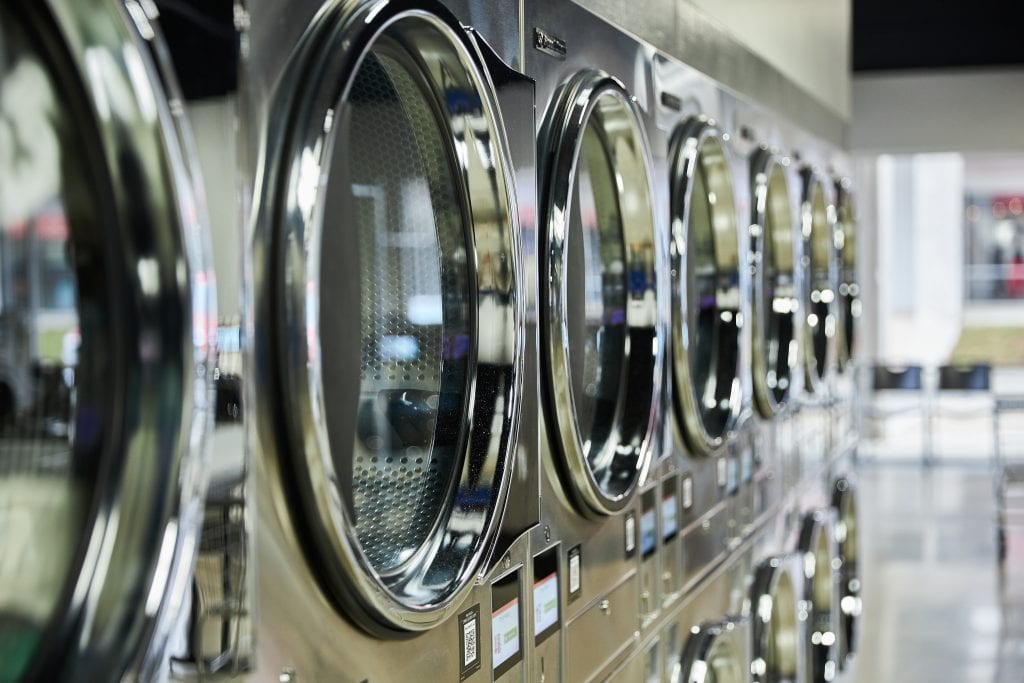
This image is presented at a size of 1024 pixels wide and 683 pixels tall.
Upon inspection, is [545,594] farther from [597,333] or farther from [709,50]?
[709,50]

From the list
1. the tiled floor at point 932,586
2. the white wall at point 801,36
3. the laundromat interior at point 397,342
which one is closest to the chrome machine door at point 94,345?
the laundromat interior at point 397,342

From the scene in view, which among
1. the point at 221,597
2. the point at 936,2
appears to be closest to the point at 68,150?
the point at 221,597

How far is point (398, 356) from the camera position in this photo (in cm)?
142

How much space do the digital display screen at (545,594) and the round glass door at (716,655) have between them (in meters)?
0.78

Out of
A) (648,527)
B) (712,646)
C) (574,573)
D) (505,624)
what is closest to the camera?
(505,624)

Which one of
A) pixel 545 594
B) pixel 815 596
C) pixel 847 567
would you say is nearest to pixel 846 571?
pixel 847 567

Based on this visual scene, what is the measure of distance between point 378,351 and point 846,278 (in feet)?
12.0

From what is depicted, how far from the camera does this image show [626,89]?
201 cm

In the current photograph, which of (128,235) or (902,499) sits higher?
(128,235)

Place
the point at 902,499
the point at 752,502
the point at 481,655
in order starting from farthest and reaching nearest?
the point at 902,499 → the point at 752,502 → the point at 481,655

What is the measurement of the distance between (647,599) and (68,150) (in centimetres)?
171

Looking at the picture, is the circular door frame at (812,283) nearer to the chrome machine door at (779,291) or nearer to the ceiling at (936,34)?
the chrome machine door at (779,291)

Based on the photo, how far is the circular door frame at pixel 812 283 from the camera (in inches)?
142

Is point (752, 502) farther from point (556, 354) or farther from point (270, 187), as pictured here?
point (270, 187)
